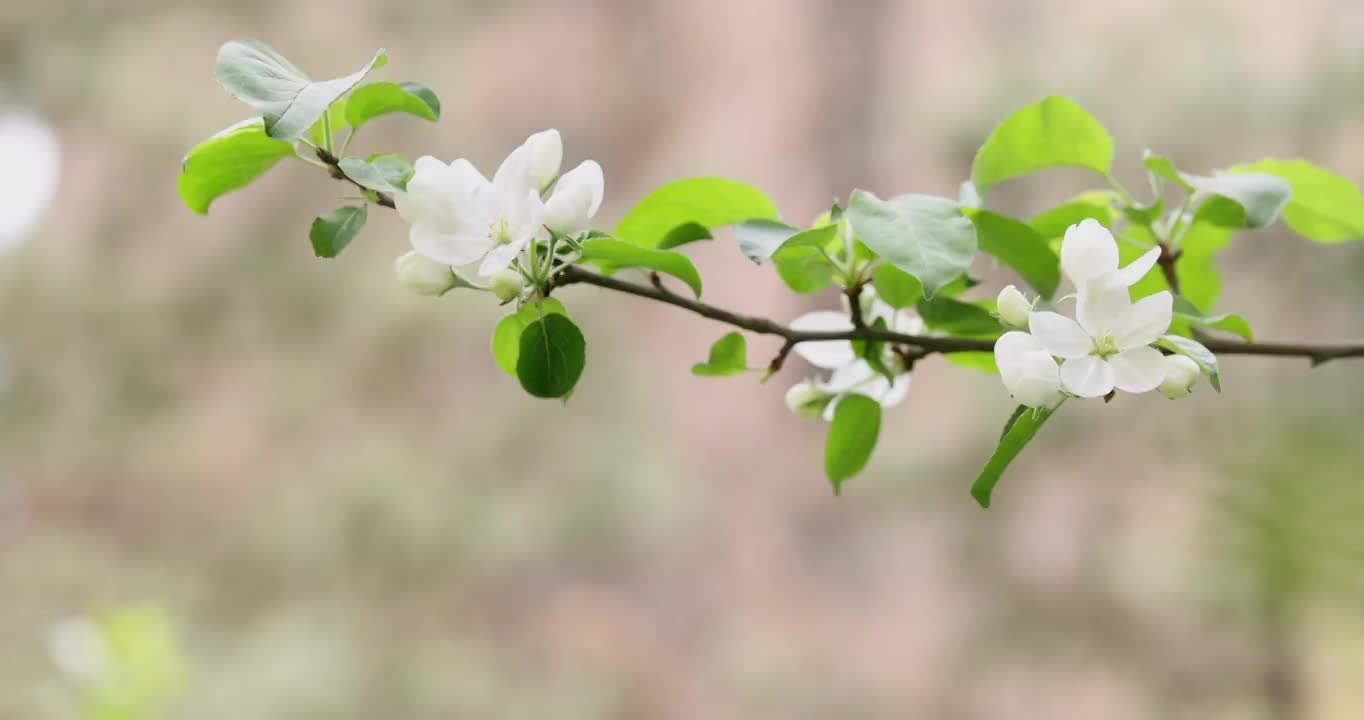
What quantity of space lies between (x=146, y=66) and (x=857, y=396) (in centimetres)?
286

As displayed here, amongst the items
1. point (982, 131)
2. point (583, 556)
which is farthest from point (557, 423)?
point (982, 131)

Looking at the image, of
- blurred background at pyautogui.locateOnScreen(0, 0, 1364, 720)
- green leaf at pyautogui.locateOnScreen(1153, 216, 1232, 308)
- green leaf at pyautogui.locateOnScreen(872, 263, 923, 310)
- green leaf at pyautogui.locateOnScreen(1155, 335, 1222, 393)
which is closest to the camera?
green leaf at pyautogui.locateOnScreen(1155, 335, 1222, 393)

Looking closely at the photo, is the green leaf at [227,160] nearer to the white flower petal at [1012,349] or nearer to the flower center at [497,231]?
the flower center at [497,231]

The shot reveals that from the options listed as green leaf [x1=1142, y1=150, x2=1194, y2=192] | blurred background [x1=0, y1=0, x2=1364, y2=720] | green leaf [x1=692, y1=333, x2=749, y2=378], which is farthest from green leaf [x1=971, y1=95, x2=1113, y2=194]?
blurred background [x1=0, y1=0, x2=1364, y2=720]

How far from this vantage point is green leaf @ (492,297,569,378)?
396 mm

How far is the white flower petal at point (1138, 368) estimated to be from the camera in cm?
35

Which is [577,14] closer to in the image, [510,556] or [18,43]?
[510,556]

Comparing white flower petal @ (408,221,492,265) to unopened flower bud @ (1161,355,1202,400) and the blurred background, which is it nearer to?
unopened flower bud @ (1161,355,1202,400)

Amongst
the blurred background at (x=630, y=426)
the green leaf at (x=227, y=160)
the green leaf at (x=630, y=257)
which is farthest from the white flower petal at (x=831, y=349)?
the blurred background at (x=630, y=426)

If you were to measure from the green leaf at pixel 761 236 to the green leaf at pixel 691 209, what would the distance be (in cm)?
1

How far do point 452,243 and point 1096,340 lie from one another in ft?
0.66

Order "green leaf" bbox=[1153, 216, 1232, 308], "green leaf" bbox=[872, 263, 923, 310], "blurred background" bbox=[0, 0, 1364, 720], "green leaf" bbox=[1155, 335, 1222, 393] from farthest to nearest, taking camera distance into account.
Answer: "blurred background" bbox=[0, 0, 1364, 720]
"green leaf" bbox=[1153, 216, 1232, 308]
"green leaf" bbox=[872, 263, 923, 310]
"green leaf" bbox=[1155, 335, 1222, 393]

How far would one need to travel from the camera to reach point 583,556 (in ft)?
8.39

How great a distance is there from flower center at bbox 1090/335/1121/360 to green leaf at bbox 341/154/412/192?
0.72ft
